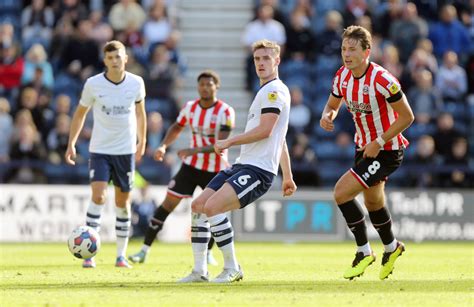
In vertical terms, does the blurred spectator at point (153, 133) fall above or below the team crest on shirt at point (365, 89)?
below

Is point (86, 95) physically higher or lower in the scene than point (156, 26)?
lower

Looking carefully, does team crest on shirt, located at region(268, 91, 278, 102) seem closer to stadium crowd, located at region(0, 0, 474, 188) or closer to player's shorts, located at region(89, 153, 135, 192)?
player's shorts, located at region(89, 153, 135, 192)

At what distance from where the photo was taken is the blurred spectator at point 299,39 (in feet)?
73.9

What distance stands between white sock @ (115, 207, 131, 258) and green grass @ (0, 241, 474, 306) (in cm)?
26

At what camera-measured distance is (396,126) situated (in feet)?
33.8

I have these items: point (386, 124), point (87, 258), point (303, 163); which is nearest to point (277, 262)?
point (87, 258)

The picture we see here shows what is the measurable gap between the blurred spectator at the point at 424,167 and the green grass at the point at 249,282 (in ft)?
14.5

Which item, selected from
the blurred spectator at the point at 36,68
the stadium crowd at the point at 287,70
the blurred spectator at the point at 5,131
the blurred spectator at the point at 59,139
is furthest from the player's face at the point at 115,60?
the blurred spectator at the point at 36,68

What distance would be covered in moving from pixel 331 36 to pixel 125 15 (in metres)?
4.15

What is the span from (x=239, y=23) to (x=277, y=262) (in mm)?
10926

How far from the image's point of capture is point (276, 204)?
65.3ft

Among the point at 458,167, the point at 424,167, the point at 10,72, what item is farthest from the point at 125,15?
the point at 458,167

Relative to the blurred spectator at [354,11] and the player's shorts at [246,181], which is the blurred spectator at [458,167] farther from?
the player's shorts at [246,181]

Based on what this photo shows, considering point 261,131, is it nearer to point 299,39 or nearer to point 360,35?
point 360,35
